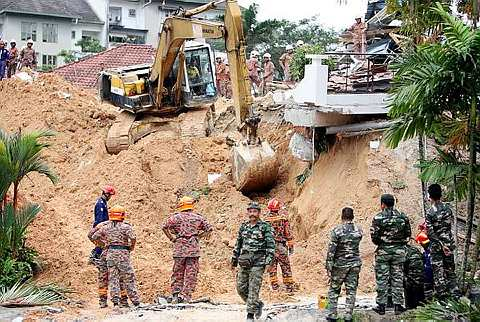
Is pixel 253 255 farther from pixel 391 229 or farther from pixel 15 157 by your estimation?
pixel 15 157

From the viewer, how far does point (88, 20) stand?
2098 inches

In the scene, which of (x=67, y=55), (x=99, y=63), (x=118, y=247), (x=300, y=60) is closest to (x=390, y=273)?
(x=118, y=247)

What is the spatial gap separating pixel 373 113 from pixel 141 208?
5375 millimetres

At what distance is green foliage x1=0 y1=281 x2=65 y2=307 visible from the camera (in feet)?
42.7

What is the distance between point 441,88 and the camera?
10.5 meters

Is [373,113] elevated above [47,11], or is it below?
below

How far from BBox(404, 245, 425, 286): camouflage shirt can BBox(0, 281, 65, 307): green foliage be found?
5495 mm

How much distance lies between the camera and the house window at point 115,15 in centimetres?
5616

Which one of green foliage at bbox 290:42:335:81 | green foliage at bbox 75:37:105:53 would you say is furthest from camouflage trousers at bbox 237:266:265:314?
green foliage at bbox 75:37:105:53

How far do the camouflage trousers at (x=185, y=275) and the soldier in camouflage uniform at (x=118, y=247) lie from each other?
27.4 inches

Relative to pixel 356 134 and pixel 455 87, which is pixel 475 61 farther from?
pixel 356 134

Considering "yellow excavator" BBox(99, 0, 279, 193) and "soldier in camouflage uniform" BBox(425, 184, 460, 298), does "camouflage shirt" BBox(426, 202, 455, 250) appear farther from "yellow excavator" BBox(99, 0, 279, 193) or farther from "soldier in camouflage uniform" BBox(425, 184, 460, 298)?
"yellow excavator" BBox(99, 0, 279, 193)

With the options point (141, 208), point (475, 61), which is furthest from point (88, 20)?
point (475, 61)

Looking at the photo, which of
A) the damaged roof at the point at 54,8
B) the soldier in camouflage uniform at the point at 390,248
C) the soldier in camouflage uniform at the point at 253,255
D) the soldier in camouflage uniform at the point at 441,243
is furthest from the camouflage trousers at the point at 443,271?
the damaged roof at the point at 54,8
